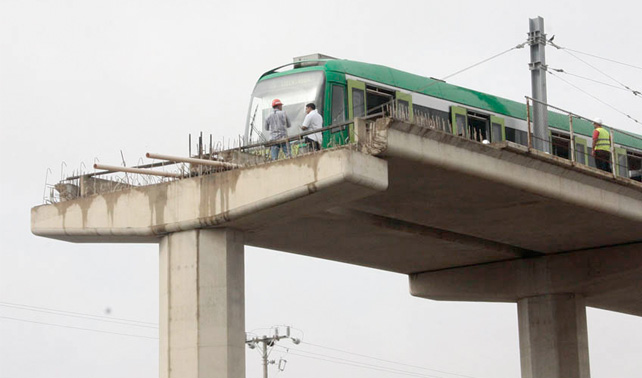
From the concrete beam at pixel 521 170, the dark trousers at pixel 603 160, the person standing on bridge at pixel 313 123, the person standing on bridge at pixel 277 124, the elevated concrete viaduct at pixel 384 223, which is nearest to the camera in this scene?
the concrete beam at pixel 521 170

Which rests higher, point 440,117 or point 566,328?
point 440,117

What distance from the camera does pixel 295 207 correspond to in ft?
96.3

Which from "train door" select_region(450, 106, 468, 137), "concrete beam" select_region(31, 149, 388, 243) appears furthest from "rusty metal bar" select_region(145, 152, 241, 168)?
"train door" select_region(450, 106, 468, 137)

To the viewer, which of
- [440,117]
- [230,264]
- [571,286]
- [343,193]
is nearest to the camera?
[343,193]

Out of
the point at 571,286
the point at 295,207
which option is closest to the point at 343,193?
the point at 295,207

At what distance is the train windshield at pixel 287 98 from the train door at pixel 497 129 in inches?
259

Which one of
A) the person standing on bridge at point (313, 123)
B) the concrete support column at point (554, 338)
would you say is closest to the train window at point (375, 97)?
the person standing on bridge at point (313, 123)

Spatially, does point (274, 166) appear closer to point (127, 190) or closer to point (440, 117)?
point (127, 190)

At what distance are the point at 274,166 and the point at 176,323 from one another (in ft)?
14.2

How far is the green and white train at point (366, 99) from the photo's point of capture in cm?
3222

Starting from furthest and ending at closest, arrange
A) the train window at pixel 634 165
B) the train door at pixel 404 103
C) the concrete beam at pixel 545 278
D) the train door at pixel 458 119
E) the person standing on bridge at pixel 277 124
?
the train window at pixel 634 165 < the concrete beam at pixel 545 278 < the train door at pixel 458 119 < the train door at pixel 404 103 < the person standing on bridge at pixel 277 124

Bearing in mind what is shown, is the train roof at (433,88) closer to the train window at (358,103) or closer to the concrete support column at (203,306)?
the train window at (358,103)

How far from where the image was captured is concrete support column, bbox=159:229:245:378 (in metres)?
29.6

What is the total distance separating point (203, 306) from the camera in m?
29.8
